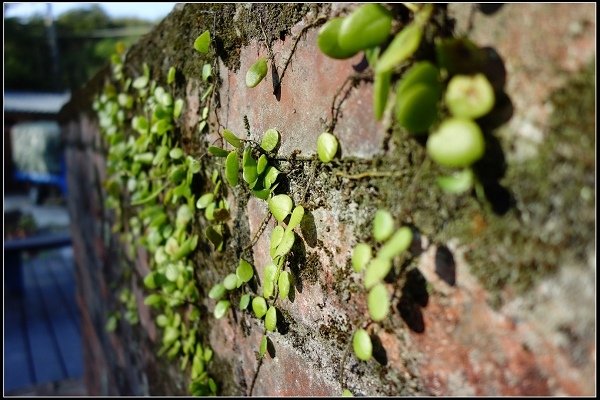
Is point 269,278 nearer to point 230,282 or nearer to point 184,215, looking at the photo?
point 230,282

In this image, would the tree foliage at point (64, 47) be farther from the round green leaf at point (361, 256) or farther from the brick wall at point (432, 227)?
the round green leaf at point (361, 256)

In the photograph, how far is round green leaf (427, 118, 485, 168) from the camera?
44cm

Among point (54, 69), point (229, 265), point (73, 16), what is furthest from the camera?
point (73, 16)

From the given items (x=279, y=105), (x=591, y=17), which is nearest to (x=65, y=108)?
(x=279, y=105)

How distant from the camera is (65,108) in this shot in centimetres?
326

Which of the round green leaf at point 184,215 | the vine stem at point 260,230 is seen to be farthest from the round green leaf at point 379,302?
the round green leaf at point 184,215

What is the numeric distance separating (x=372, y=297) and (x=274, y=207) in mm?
252

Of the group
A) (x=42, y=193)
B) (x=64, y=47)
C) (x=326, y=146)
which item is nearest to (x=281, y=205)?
(x=326, y=146)

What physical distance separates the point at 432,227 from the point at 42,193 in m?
13.1

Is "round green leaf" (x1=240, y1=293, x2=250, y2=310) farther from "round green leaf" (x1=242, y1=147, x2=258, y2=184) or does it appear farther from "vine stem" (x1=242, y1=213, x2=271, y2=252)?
"round green leaf" (x1=242, y1=147, x2=258, y2=184)

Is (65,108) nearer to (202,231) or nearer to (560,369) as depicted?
(202,231)

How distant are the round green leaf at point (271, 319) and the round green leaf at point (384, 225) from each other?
1.21ft

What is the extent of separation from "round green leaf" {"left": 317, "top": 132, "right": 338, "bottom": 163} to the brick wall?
15mm

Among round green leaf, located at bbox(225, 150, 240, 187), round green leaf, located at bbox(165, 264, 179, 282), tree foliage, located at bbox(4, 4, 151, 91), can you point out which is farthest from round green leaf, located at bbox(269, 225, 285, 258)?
tree foliage, located at bbox(4, 4, 151, 91)
